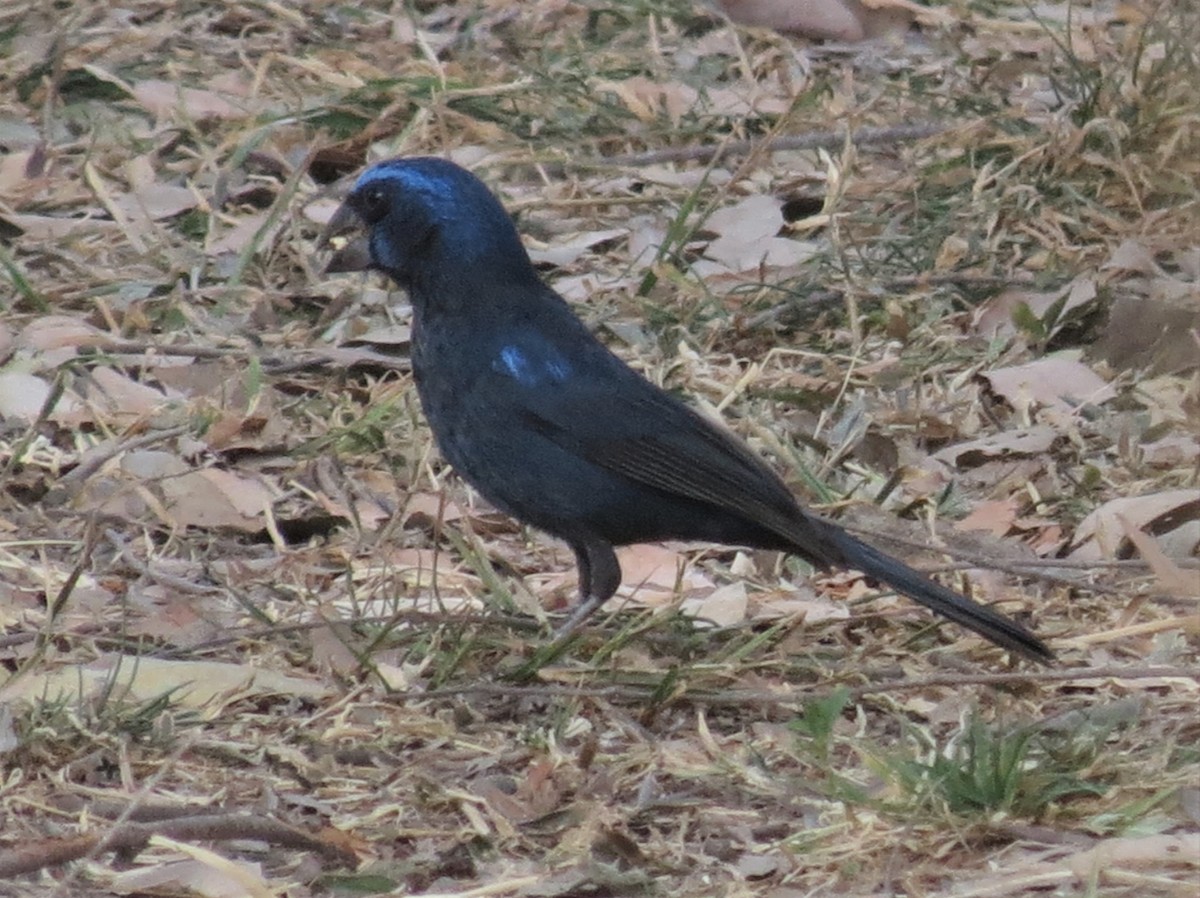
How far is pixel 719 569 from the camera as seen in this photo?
5.11m

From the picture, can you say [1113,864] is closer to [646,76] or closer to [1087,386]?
[1087,386]

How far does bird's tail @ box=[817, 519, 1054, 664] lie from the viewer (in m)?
4.22

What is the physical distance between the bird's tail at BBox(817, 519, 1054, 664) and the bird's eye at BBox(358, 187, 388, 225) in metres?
1.23

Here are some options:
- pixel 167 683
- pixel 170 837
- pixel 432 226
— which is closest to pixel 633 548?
A: pixel 432 226

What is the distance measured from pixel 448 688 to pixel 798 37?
450 centimetres

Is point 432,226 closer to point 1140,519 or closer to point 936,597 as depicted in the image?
point 936,597

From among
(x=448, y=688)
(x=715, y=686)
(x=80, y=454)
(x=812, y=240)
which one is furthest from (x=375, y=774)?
(x=812, y=240)

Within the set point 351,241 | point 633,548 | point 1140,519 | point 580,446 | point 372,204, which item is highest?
point 372,204

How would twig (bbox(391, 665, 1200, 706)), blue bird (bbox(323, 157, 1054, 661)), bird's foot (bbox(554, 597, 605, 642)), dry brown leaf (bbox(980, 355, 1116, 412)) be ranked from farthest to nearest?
dry brown leaf (bbox(980, 355, 1116, 412)) → blue bird (bbox(323, 157, 1054, 661)) → bird's foot (bbox(554, 597, 605, 642)) → twig (bbox(391, 665, 1200, 706))

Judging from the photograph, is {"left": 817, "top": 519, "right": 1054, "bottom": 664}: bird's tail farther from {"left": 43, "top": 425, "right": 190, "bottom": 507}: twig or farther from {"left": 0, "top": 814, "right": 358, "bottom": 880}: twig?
{"left": 43, "top": 425, "right": 190, "bottom": 507}: twig

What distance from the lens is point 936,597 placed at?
4.35 m

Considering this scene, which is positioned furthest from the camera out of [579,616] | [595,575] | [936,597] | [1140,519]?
[1140,519]

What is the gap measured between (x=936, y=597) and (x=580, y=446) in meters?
0.80

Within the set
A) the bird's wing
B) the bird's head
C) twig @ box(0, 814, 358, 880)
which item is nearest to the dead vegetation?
twig @ box(0, 814, 358, 880)
